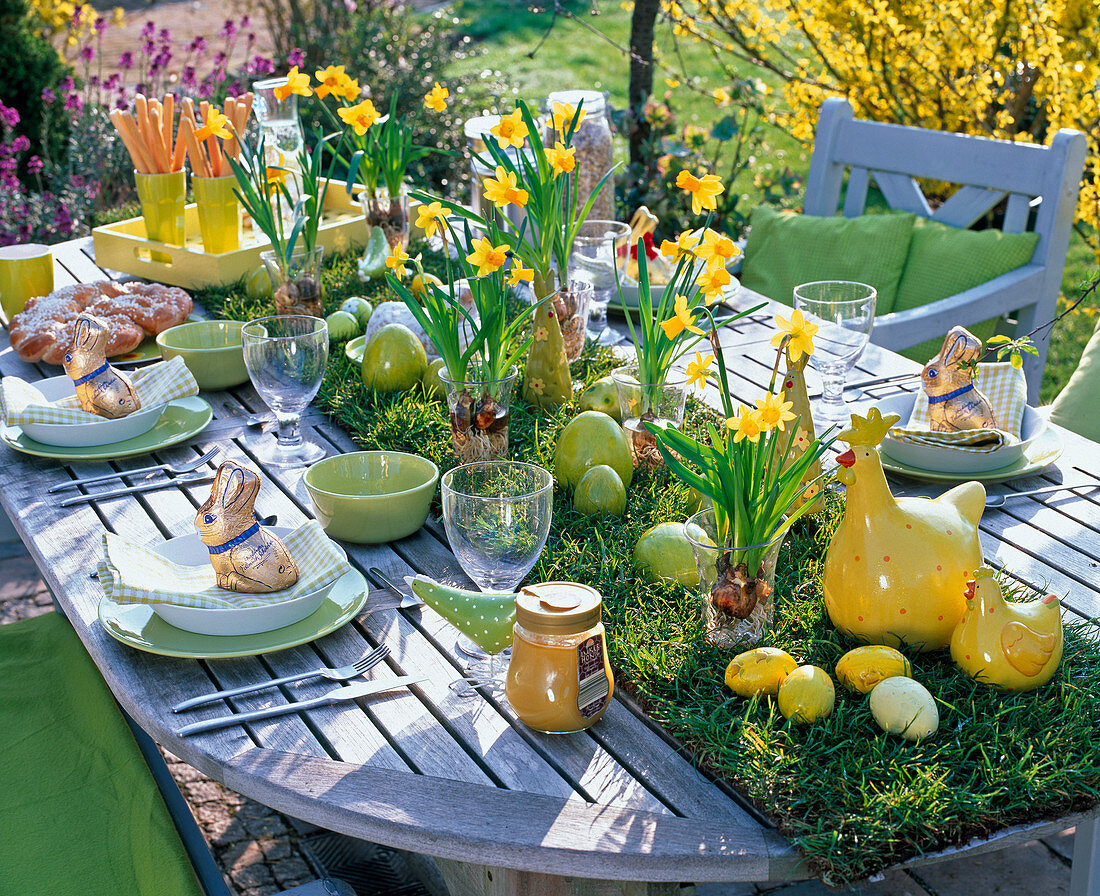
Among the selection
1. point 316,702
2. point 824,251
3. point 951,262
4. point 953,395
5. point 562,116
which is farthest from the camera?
point 824,251

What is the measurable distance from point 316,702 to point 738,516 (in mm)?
526

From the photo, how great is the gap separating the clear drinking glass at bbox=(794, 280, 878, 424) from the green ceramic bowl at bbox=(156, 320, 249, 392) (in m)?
1.06

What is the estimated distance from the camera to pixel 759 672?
1200mm

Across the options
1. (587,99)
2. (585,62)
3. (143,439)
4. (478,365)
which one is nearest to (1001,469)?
(478,365)

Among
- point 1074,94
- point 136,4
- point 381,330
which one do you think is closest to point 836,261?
point 1074,94

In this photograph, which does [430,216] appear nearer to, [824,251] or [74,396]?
[74,396]

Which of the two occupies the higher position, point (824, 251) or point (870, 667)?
point (870, 667)

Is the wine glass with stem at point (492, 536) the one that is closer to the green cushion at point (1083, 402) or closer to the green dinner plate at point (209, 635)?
the green dinner plate at point (209, 635)

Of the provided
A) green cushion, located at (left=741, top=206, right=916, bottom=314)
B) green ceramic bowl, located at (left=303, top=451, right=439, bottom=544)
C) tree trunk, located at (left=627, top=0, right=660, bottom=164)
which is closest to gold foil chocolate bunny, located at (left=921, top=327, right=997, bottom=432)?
green ceramic bowl, located at (left=303, top=451, right=439, bottom=544)

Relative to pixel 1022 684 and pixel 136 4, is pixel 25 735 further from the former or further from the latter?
pixel 136 4

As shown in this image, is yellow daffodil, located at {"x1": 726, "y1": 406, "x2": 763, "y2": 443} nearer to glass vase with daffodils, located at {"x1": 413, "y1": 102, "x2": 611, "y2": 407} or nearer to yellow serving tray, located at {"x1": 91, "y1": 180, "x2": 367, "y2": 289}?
glass vase with daffodils, located at {"x1": 413, "y1": 102, "x2": 611, "y2": 407}

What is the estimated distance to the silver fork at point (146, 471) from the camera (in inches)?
69.4

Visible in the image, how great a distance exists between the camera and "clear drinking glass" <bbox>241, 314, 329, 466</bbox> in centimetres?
178

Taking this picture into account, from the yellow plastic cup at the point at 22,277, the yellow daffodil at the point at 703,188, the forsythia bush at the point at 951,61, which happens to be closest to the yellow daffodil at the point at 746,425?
the yellow daffodil at the point at 703,188
